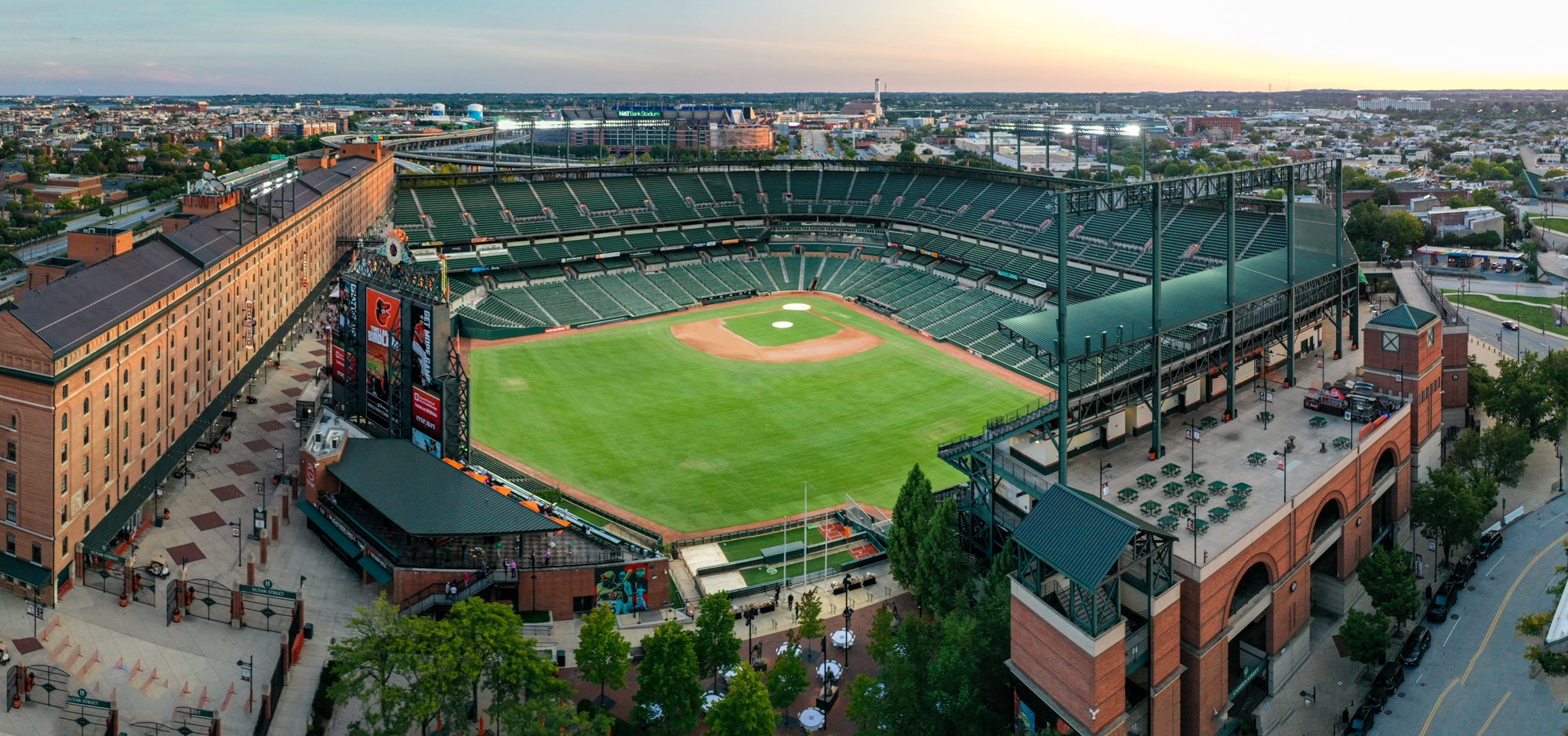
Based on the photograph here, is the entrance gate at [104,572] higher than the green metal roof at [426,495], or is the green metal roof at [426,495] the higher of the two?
the green metal roof at [426,495]

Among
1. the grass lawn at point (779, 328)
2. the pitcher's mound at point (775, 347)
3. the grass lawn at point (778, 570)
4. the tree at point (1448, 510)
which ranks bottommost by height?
the grass lawn at point (778, 570)

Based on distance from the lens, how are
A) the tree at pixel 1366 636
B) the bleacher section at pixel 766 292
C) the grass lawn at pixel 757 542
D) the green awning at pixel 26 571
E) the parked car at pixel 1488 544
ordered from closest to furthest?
the tree at pixel 1366 636 → the green awning at pixel 26 571 → the grass lawn at pixel 757 542 → the parked car at pixel 1488 544 → the bleacher section at pixel 766 292

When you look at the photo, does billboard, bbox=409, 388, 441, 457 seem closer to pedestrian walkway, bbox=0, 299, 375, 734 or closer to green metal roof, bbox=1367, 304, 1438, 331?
pedestrian walkway, bbox=0, 299, 375, 734

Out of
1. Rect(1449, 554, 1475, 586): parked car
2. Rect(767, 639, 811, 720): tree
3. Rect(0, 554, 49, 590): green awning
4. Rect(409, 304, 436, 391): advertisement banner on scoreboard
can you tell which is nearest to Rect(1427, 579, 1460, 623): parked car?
Rect(1449, 554, 1475, 586): parked car

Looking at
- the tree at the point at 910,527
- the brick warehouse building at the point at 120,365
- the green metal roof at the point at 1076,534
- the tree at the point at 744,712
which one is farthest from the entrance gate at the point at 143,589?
the green metal roof at the point at 1076,534

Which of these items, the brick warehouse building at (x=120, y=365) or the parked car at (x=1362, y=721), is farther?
the brick warehouse building at (x=120, y=365)

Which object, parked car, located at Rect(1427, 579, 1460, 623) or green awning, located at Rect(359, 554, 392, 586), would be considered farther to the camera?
parked car, located at Rect(1427, 579, 1460, 623)

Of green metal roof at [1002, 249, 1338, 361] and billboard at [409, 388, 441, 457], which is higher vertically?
green metal roof at [1002, 249, 1338, 361]

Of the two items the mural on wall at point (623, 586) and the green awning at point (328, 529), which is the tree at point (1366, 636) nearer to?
the mural on wall at point (623, 586)
